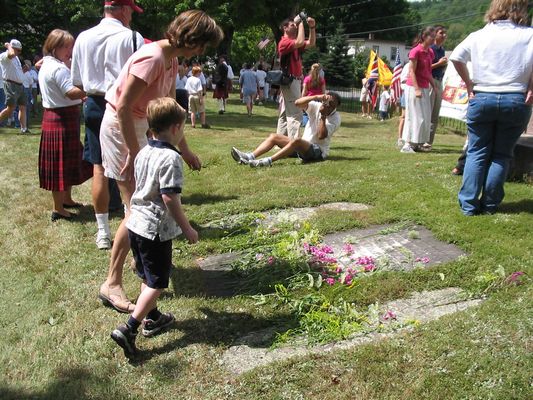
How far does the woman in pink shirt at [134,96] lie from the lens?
3.39m

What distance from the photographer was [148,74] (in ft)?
11.1

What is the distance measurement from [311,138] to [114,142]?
434 centimetres

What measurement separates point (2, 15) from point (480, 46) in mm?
35979

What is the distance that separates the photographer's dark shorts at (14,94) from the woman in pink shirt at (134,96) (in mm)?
9300

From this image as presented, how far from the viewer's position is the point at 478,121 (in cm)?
472

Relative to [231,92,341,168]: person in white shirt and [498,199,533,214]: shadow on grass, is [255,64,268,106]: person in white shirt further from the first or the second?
[498,199,533,214]: shadow on grass

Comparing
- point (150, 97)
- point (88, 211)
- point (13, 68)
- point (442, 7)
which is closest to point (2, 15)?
point (13, 68)

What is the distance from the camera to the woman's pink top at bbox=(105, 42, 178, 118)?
3398 mm

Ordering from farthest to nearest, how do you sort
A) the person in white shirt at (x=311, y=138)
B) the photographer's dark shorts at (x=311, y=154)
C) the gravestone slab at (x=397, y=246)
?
the photographer's dark shorts at (x=311, y=154) < the person in white shirt at (x=311, y=138) < the gravestone slab at (x=397, y=246)

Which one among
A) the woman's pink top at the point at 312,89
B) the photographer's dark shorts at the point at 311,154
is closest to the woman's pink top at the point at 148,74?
the photographer's dark shorts at the point at 311,154

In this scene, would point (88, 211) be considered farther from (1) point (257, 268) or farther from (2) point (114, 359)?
(2) point (114, 359)

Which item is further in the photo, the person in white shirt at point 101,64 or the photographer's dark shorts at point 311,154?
the photographer's dark shorts at point 311,154

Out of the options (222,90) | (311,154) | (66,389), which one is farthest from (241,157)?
(222,90)

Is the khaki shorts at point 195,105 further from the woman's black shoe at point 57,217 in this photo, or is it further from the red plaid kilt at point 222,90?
the woman's black shoe at point 57,217
